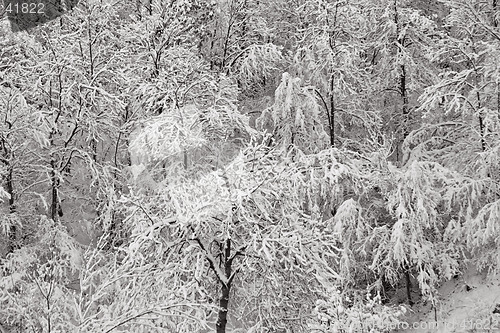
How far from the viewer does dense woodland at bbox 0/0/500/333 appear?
12.9 metres

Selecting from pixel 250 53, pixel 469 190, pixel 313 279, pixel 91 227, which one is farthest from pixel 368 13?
pixel 91 227

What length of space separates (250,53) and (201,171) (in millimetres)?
6264

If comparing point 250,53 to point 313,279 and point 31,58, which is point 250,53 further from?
point 313,279

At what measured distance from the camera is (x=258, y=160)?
1301 cm

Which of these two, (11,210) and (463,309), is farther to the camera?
(11,210)

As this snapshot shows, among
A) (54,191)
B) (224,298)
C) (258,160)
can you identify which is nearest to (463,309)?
(224,298)

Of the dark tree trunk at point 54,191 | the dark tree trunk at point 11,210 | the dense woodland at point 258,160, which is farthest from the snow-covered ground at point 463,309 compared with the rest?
the dark tree trunk at point 11,210

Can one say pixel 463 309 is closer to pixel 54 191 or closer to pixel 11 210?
pixel 54 191

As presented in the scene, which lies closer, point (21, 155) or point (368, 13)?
point (21, 155)

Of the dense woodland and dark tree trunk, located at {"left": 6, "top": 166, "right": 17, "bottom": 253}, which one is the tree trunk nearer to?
the dense woodland

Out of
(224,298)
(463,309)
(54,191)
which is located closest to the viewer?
(224,298)

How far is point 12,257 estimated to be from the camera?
15.6 meters

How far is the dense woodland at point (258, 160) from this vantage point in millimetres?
12852

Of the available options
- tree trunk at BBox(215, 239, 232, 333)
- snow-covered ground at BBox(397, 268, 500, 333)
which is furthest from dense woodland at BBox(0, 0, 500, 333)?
snow-covered ground at BBox(397, 268, 500, 333)
